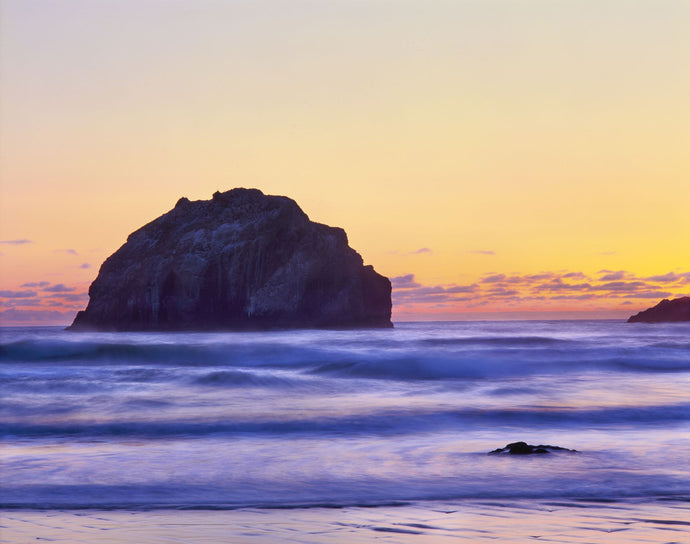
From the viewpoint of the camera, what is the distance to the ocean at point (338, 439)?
268 inches

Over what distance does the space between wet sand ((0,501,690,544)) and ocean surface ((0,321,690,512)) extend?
311 mm

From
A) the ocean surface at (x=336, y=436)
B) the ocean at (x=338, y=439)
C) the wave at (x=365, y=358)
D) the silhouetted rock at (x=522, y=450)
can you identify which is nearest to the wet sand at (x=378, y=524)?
the ocean at (x=338, y=439)

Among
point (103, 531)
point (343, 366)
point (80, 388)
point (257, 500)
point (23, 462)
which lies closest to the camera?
point (103, 531)

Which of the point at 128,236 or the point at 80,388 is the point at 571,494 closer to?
the point at 80,388

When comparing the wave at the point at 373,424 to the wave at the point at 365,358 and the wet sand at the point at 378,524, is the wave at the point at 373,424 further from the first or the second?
the wave at the point at 365,358

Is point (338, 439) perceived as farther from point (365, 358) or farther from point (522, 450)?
point (365, 358)

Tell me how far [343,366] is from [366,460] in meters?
16.9

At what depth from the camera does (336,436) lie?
10953mm

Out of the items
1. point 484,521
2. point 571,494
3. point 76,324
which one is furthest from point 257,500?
point 76,324

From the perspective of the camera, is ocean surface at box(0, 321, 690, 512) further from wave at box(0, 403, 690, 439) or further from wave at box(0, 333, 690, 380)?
wave at box(0, 333, 690, 380)

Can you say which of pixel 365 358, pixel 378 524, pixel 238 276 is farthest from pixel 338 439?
pixel 238 276

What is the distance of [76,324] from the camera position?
8938 cm

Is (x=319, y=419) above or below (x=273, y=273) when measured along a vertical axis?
below

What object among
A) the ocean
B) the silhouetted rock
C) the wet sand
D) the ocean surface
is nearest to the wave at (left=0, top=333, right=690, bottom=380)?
the ocean surface
